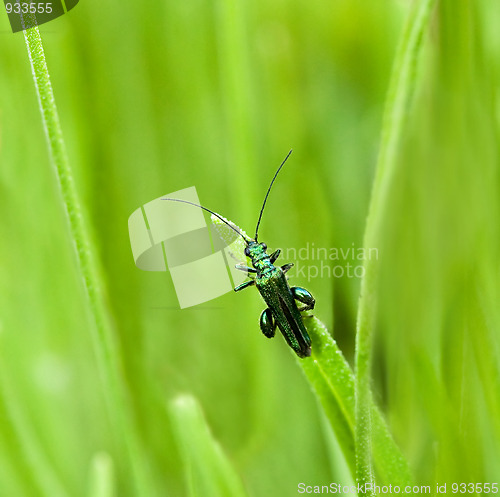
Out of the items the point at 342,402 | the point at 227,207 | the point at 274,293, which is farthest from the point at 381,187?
the point at 227,207

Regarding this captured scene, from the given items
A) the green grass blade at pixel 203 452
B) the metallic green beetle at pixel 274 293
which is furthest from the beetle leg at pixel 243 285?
the green grass blade at pixel 203 452

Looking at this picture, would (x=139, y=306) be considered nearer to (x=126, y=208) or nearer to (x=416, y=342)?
(x=126, y=208)

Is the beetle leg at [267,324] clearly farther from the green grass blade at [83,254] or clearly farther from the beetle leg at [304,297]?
the green grass blade at [83,254]

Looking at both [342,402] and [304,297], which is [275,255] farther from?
[342,402]

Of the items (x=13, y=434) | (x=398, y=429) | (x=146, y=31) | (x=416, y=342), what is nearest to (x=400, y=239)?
Answer: (x=416, y=342)

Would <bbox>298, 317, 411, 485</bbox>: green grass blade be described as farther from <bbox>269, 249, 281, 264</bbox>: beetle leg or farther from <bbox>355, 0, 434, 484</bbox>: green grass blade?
<bbox>269, 249, 281, 264</bbox>: beetle leg

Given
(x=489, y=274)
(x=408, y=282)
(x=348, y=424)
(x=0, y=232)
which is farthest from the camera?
(x=0, y=232)
